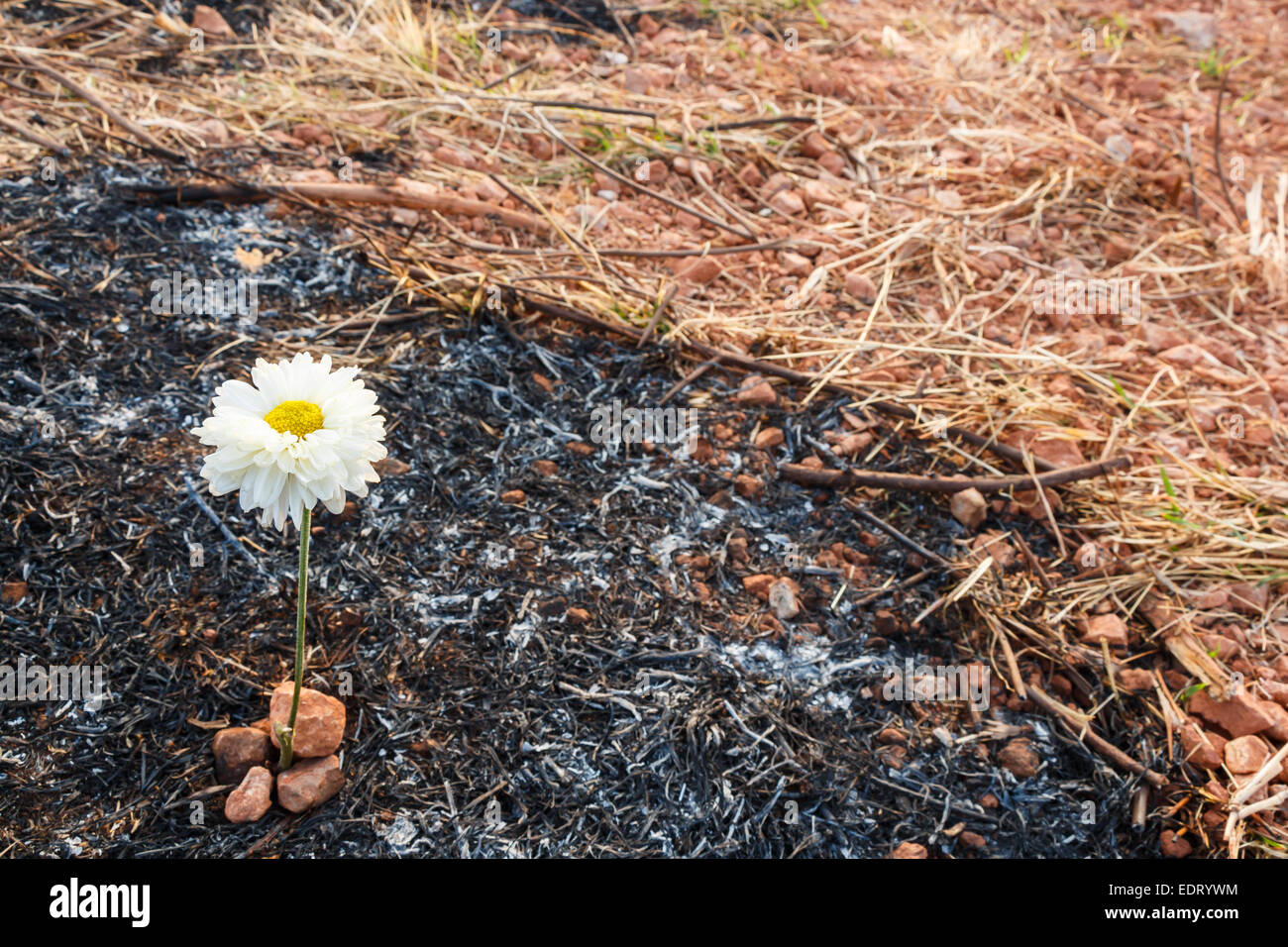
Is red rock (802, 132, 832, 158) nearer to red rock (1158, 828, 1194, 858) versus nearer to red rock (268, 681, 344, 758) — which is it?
red rock (1158, 828, 1194, 858)

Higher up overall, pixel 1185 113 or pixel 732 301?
pixel 1185 113

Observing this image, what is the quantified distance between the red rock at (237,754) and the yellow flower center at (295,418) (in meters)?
0.66

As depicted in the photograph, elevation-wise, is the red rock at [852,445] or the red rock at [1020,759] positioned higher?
the red rock at [852,445]

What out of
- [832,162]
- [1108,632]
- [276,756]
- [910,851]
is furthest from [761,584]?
[832,162]

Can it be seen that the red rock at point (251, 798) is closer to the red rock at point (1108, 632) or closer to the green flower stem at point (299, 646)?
the green flower stem at point (299, 646)

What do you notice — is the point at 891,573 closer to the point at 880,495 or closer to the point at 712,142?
the point at 880,495

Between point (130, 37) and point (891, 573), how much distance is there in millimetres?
3268

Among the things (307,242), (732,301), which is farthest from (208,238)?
(732,301)

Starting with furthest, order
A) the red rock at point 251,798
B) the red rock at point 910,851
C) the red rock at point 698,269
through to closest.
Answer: the red rock at point 698,269 < the red rock at point 910,851 < the red rock at point 251,798

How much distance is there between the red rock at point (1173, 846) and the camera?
6.25 feet

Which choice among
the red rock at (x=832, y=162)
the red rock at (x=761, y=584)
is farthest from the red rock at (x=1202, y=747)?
the red rock at (x=832, y=162)

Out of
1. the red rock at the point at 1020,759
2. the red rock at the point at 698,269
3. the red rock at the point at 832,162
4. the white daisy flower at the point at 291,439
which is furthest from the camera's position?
the red rock at the point at 832,162

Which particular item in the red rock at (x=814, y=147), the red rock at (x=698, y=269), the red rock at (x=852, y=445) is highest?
the red rock at (x=814, y=147)

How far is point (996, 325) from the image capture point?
304 centimetres
